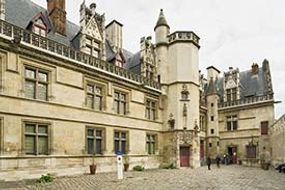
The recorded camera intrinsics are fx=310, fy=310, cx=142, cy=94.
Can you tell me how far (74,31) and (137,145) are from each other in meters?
8.54

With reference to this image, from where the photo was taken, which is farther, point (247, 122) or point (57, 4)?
point (247, 122)

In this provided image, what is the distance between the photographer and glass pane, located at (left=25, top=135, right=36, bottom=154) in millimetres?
13807

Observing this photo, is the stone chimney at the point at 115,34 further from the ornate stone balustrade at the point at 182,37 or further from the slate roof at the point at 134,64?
the ornate stone balustrade at the point at 182,37

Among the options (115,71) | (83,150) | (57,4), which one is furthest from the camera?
(115,71)

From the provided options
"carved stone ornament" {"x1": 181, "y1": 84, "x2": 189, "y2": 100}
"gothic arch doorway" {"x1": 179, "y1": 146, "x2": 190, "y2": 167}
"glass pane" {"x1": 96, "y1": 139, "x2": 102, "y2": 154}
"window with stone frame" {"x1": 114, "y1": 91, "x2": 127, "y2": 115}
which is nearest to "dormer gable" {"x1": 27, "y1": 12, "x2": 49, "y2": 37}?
"window with stone frame" {"x1": 114, "y1": 91, "x2": 127, "y2": 115}

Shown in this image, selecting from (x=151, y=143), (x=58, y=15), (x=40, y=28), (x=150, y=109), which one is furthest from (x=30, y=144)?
(x=150, y=109)

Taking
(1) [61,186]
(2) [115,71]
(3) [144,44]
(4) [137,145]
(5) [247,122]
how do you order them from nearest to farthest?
(1) [61,186]
(2) [115,71]
(4) [137,145]
(3) [144,44]
(5) [247,122]

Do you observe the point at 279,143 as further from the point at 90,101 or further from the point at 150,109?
the point at 90,101

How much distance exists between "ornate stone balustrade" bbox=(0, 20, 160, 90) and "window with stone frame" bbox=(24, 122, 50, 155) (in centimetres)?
369

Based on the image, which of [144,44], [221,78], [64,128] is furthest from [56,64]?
[221,78]

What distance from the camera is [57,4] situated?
18.1m

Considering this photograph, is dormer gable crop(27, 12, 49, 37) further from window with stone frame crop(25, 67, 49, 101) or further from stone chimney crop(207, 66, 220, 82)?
stone chimney crop(207, 66, 220, 82)

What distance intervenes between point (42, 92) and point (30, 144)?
2.52 metres

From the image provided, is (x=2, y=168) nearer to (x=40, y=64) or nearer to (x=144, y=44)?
(x=40, y=64)
